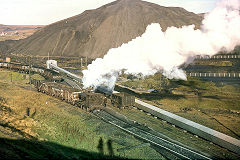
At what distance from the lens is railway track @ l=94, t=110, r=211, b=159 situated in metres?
23.0

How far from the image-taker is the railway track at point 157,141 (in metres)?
23.0

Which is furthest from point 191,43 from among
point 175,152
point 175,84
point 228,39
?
point 175,84

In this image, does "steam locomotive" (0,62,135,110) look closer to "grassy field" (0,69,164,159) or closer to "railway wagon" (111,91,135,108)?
"railway wagon" (111,91,135,108)

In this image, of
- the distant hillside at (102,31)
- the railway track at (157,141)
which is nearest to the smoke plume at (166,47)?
the railway track at (157,141)

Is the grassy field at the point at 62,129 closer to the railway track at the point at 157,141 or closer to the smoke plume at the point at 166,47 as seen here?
the railway track at the point at 157,141

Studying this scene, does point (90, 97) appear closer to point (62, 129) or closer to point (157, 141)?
point (62, 129)

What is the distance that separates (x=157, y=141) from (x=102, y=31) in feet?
377

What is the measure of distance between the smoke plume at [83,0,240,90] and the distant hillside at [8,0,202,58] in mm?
76592

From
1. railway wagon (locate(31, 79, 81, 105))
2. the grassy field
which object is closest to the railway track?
the grassy field

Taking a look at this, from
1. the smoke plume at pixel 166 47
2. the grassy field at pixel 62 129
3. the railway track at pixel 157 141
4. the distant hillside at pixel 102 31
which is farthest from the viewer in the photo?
the distant hillside at pixel 102 31

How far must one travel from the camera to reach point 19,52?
14862cm

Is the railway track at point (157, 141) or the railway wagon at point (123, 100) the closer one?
the railway track at point (157, 141)

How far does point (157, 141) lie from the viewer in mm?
26016

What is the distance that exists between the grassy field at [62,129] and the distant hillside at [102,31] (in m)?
83.6
